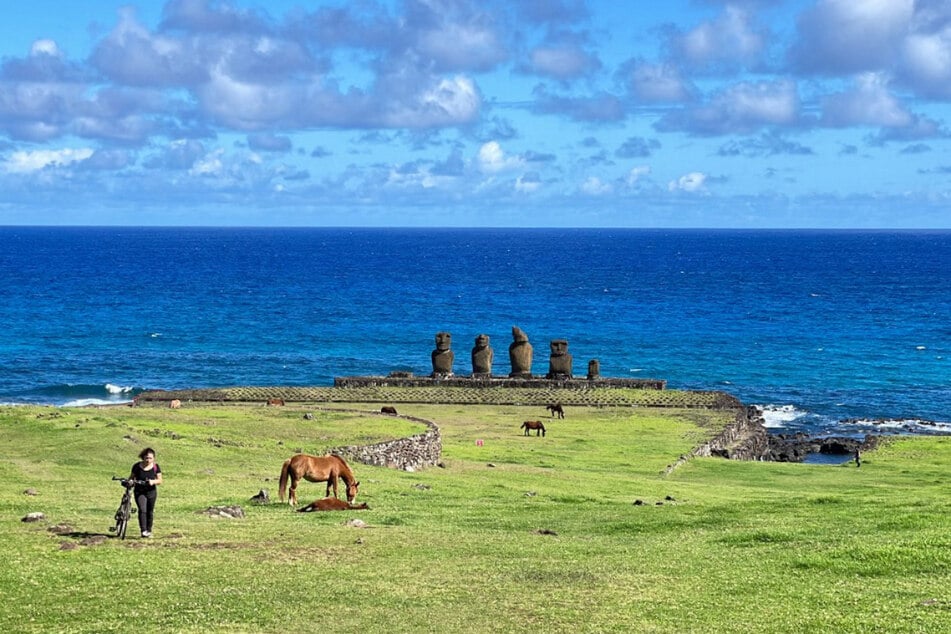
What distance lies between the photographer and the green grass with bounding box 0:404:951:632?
20359 mm

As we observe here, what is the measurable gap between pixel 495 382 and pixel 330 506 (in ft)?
164

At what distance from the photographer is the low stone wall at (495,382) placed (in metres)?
80.9

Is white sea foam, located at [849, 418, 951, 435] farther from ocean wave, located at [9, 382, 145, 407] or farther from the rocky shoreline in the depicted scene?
ocean wave, located at [9, 382, 145, 407]

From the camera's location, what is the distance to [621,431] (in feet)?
215

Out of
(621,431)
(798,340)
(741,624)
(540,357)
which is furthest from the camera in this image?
(798,340)

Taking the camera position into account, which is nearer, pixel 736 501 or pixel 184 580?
pixel 184 580

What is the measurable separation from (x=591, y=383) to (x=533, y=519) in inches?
2006

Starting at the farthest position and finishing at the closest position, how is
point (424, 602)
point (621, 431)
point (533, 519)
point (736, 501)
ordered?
point (621, 431) < point (736, 501) < point (533, 519) < point (424, 602)

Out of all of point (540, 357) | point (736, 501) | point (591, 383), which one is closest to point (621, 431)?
point (591, 383)

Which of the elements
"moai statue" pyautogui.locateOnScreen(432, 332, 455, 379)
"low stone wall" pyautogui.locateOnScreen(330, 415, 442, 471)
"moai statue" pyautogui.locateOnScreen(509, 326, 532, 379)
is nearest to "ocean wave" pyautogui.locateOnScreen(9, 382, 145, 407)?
"moai statue" pyautogui.locateOnScreen(432, 332, 455, 379)

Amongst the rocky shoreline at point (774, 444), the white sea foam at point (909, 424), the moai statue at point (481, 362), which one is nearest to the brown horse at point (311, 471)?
the rocky shoreline at point (774, 444)

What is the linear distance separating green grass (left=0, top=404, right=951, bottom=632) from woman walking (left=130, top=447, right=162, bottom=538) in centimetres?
45

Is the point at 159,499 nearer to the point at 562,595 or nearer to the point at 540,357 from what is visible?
the point at 562,595

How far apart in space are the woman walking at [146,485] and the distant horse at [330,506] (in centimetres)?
579
